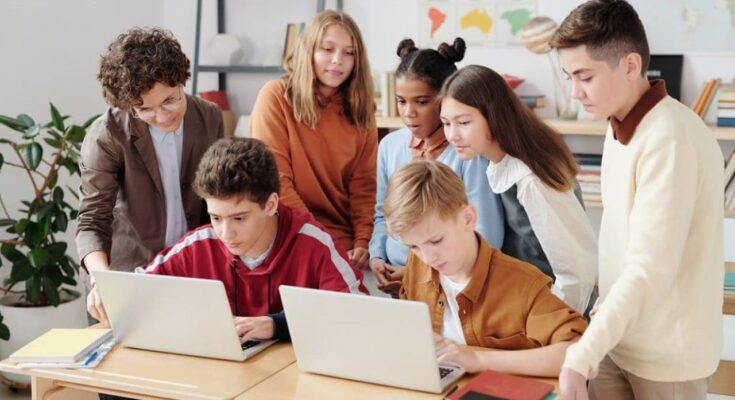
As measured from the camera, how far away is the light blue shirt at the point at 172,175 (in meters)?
2.48

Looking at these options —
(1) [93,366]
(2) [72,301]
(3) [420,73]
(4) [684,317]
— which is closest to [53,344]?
(1) [93,366]

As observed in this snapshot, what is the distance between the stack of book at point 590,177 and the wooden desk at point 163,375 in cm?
238

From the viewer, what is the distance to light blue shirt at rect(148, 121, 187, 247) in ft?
8.13

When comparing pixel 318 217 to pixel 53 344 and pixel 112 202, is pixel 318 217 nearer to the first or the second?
pixel 112 202

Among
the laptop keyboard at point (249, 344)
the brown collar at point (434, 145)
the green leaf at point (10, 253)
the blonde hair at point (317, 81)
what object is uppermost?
the blonde hair at point (317, 81)

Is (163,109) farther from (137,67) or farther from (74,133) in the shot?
(74,133)

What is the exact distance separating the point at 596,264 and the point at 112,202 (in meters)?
1.27

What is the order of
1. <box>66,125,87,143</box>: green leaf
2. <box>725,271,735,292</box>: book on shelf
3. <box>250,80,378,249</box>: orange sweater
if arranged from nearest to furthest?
1. <box>250,80,378,249</box>: orange sweater
2. <box>725,271,735,292</box>: book on shelf
3. <box>66,125,87,143</box>: green leaf

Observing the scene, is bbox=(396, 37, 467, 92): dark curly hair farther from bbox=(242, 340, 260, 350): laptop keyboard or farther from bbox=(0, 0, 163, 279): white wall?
bbox=(0, 0, 163, 279): white wall

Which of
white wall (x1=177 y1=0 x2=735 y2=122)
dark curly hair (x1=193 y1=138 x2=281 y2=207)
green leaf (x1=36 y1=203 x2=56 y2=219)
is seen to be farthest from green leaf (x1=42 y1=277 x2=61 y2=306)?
dark curly hair (x1=193 y1=138 x2=281 y2=207)

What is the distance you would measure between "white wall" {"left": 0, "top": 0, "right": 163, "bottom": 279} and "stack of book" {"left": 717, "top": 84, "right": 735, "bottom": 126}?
2838mm

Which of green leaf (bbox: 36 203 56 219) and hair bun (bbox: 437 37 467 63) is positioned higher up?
hair bun (bbox: 437 37 467 63)

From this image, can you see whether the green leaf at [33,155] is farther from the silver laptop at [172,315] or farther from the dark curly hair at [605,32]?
the dark curly hair at [605,32]

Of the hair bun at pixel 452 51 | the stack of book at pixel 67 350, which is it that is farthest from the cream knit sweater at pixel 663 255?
the stack of book at pixel 67 350
